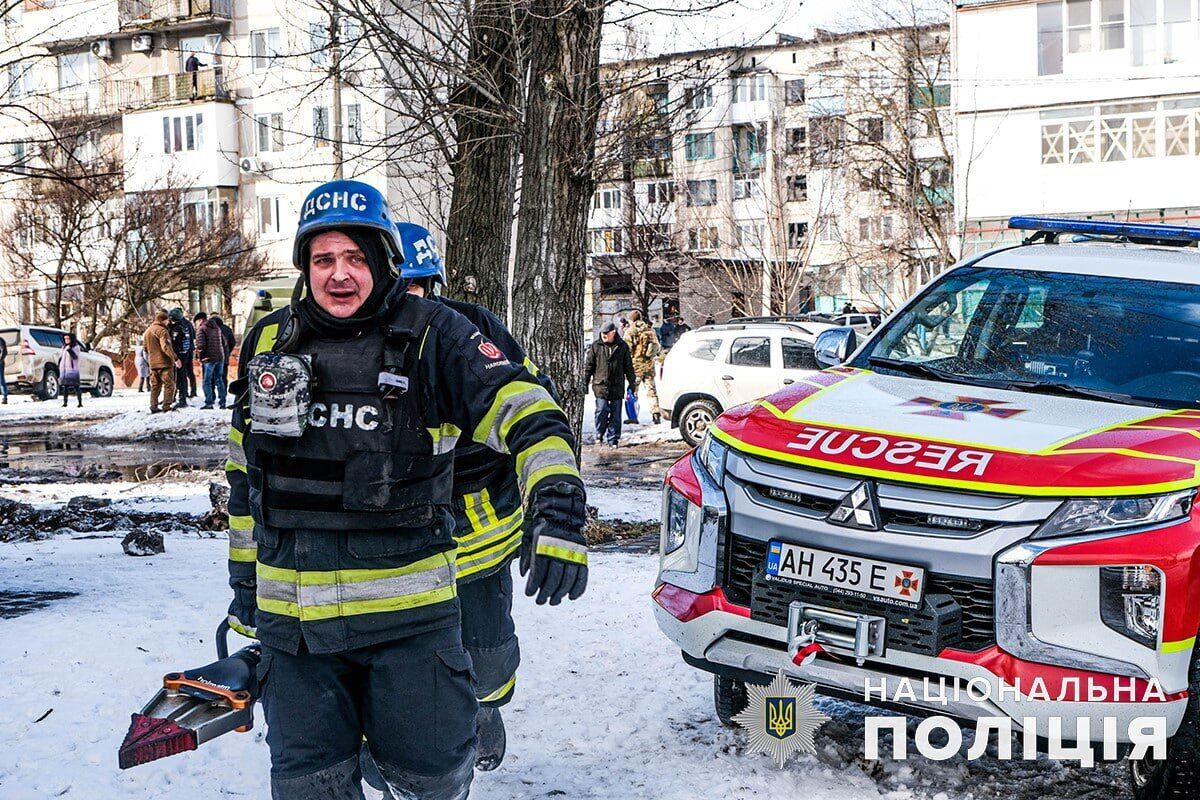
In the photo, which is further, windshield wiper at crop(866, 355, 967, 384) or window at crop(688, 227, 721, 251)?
window at crop(688, 227, 721, 251)

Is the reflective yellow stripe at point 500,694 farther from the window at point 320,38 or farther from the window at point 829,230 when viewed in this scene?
Answer: the window at point 829,230

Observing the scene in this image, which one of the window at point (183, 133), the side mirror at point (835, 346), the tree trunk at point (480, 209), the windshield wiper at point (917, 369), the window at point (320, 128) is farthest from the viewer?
the window at point (183, 133)

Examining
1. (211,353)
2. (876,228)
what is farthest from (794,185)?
(211,353)

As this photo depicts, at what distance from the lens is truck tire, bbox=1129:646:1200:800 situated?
376cm

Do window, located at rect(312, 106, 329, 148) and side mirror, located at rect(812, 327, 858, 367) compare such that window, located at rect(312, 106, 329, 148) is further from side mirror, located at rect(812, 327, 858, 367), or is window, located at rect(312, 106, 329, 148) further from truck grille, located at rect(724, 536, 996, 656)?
truck grille, located at rect(724, 536, 996, 656)

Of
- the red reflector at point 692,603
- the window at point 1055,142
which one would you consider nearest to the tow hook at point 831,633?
the red reflector at point 692,603

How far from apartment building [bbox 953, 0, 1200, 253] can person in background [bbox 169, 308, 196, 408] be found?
916 inches

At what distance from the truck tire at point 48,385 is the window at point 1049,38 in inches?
1186

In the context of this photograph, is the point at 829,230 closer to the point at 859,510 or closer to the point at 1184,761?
the point at 859,510

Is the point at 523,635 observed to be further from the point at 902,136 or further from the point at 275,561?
the point at 902,136

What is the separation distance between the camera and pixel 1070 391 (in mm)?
4660

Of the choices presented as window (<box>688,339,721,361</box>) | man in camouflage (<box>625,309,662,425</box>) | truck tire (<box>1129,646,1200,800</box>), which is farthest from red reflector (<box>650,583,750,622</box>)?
man in camouflage (<box>625,309,662,425</box>)

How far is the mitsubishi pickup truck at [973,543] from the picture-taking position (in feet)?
12.1

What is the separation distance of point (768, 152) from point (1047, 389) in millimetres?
24904
